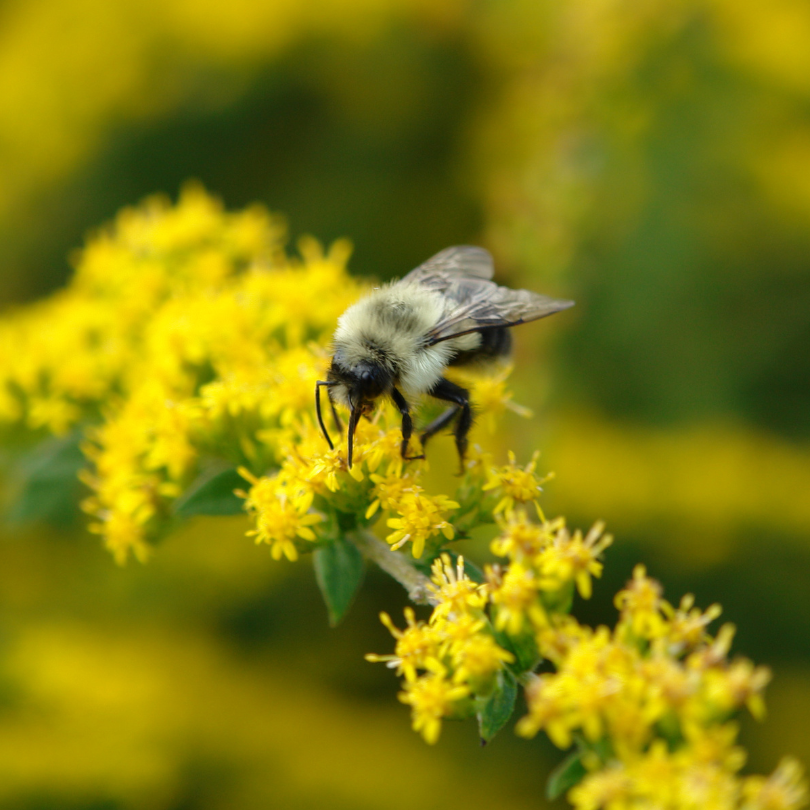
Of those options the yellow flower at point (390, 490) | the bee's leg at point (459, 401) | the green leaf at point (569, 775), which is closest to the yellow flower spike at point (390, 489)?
the yellow flower at point (390, 490)

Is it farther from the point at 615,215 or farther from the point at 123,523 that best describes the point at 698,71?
the point at 123,523

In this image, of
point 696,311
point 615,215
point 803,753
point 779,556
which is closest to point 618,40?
point 615,215

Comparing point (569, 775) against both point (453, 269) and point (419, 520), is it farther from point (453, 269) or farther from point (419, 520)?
point (453, 269)

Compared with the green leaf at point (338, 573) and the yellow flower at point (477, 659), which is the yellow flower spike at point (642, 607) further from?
the green leaf at point (338, 573)

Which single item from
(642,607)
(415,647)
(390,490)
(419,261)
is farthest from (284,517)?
(419,261)

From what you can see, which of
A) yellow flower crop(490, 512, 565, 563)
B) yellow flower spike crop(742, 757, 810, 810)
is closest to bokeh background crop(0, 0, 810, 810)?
yellow flower crop(490, 512, 565, 563)

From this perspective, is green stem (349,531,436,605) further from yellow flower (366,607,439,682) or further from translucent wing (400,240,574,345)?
translucent wing (400,240,574,345)
